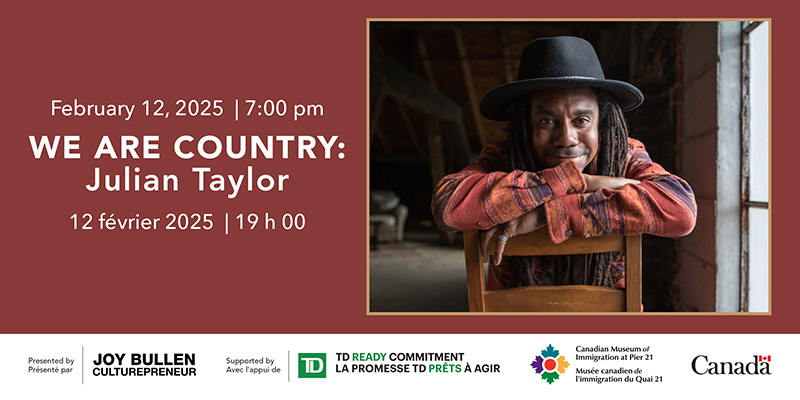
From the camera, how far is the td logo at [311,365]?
150 cm

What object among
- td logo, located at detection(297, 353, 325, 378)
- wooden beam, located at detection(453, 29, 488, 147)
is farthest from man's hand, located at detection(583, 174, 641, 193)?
wooden beam, located at detection(453, 29, 488, 147)

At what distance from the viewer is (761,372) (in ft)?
4.74

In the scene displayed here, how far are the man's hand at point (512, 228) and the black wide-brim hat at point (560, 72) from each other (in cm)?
32

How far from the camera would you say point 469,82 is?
8523mm

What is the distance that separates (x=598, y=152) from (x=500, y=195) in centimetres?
36

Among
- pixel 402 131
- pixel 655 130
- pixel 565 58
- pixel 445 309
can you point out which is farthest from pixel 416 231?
pixel 565 58

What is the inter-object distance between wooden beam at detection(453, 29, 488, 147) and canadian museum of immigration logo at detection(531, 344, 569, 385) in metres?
5.72

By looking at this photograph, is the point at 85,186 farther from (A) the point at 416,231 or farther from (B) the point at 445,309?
(A) the point at 416,231

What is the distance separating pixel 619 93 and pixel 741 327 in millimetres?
730

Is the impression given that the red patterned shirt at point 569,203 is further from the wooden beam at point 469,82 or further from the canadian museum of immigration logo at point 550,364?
the wooden beam at point 469,82

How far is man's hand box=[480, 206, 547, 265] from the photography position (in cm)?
127

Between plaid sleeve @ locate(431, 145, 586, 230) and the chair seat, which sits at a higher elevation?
plaid sleeve @ locate(431, 145, 586, 230)

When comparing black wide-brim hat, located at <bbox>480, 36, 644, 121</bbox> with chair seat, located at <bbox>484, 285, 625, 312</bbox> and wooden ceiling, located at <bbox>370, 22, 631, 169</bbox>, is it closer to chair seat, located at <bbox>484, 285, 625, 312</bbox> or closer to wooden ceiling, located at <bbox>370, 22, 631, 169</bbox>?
chair seat, located at <bbox>484, 285, 625, 312</bbox>

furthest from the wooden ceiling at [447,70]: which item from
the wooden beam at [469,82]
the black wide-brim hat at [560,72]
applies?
the black wide-brim hat at [560,72]
